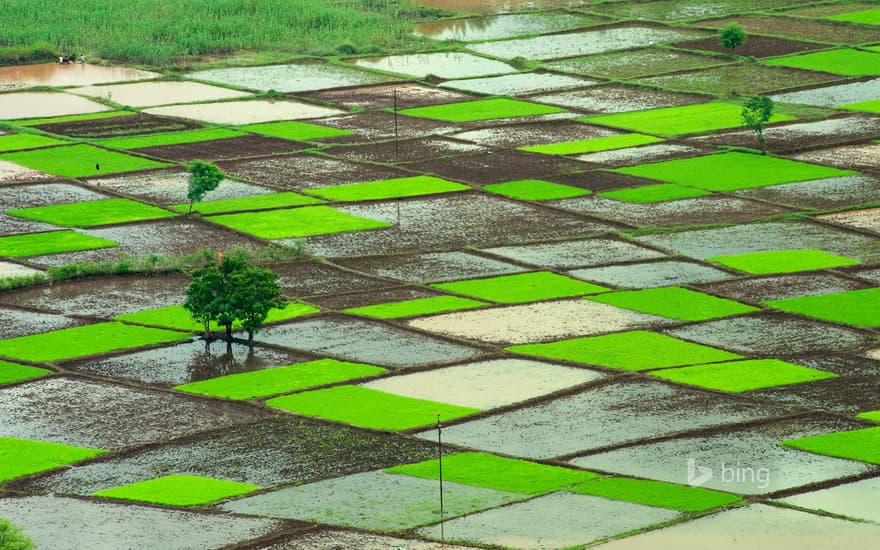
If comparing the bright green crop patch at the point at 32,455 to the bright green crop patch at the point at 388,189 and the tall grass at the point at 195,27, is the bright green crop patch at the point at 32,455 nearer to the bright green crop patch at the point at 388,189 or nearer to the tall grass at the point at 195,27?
the bright green crop patch at the point at 388,189

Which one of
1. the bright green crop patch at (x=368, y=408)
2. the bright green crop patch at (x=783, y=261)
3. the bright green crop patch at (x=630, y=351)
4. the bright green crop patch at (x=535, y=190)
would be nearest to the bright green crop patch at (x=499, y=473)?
the bright green crop patch at (x=368, y=408)

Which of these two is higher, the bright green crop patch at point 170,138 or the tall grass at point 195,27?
the tall grass at point 195,27

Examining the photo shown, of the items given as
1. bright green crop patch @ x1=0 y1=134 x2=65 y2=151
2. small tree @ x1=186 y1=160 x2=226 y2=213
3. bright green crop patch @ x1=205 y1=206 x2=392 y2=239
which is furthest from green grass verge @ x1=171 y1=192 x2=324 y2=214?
bright green crop patch @ x1=0 y1=134 x2=65 y2=151

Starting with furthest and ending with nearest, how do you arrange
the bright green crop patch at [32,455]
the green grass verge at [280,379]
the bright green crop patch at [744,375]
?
the green grass verge at [280,379] → the bright green crop patch at [744,375] → the bright green crop patch at [32,455]

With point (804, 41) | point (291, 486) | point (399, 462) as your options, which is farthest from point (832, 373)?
point (804, 41)

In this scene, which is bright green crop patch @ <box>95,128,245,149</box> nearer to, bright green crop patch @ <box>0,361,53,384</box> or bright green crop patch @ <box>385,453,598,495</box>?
bright green crop patch @ <box>0,361,53,384</box>

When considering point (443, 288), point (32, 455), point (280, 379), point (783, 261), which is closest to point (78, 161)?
point (443, 288)

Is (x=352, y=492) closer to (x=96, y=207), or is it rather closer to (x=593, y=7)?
(x=96, y=207)

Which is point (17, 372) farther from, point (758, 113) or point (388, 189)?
point (758, 113)
